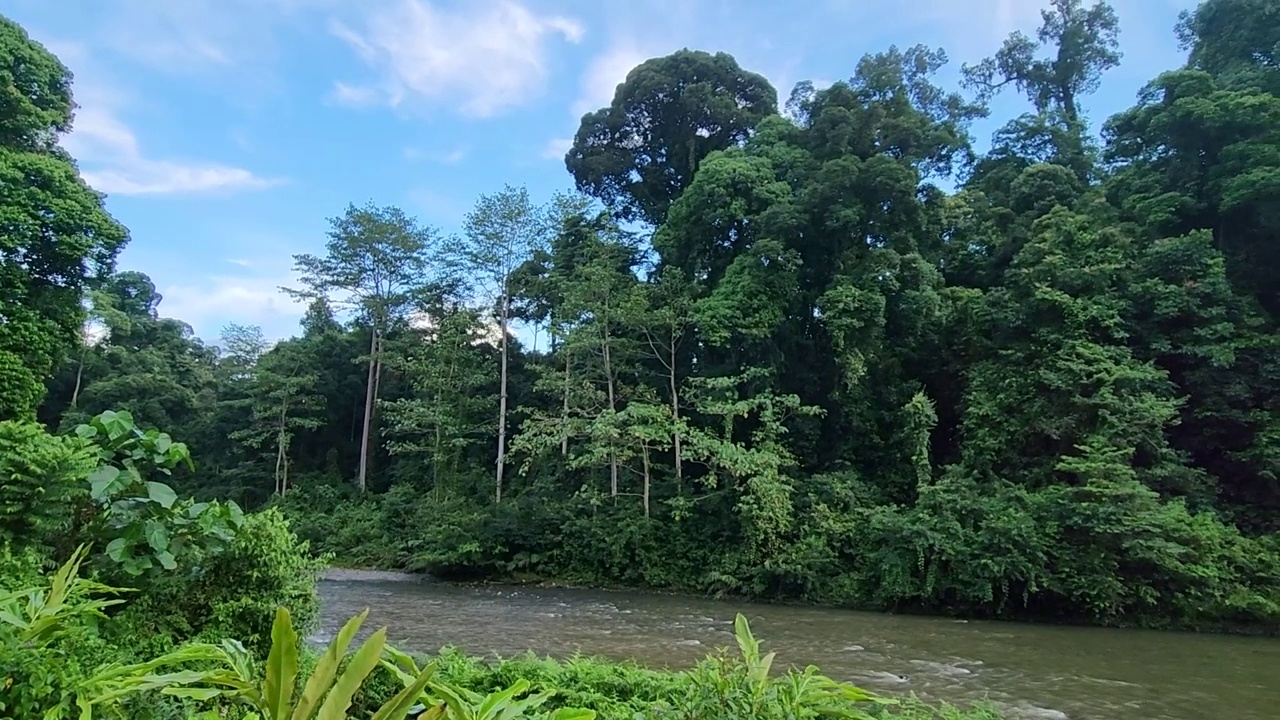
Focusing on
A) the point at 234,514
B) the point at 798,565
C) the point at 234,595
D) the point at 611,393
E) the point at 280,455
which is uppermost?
the point at 611,393

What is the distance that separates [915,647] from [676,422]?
734cm

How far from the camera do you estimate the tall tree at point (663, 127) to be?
20500 millimetres

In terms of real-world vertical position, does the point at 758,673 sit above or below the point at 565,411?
below

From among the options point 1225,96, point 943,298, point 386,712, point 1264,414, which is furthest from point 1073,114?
point 386,712

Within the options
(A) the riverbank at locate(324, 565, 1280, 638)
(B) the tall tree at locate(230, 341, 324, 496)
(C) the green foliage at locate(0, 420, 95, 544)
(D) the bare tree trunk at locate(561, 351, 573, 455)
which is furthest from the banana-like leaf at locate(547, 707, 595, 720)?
(B) the tall tree at locate(230, 341, 324, 496)

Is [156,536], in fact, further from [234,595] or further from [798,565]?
[798,565]

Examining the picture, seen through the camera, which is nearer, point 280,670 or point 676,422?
point 280,670

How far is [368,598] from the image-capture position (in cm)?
1257

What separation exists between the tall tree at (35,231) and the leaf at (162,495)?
37.0 ft

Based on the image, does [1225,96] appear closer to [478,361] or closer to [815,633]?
[815,633]

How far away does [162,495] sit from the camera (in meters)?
3.49

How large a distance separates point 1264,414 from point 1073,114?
12.9 metres

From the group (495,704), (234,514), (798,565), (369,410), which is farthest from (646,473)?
(495,704)

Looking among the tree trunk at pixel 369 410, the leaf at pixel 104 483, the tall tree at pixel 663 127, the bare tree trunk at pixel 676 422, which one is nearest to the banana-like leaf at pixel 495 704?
the leaf at pixel 104 483
